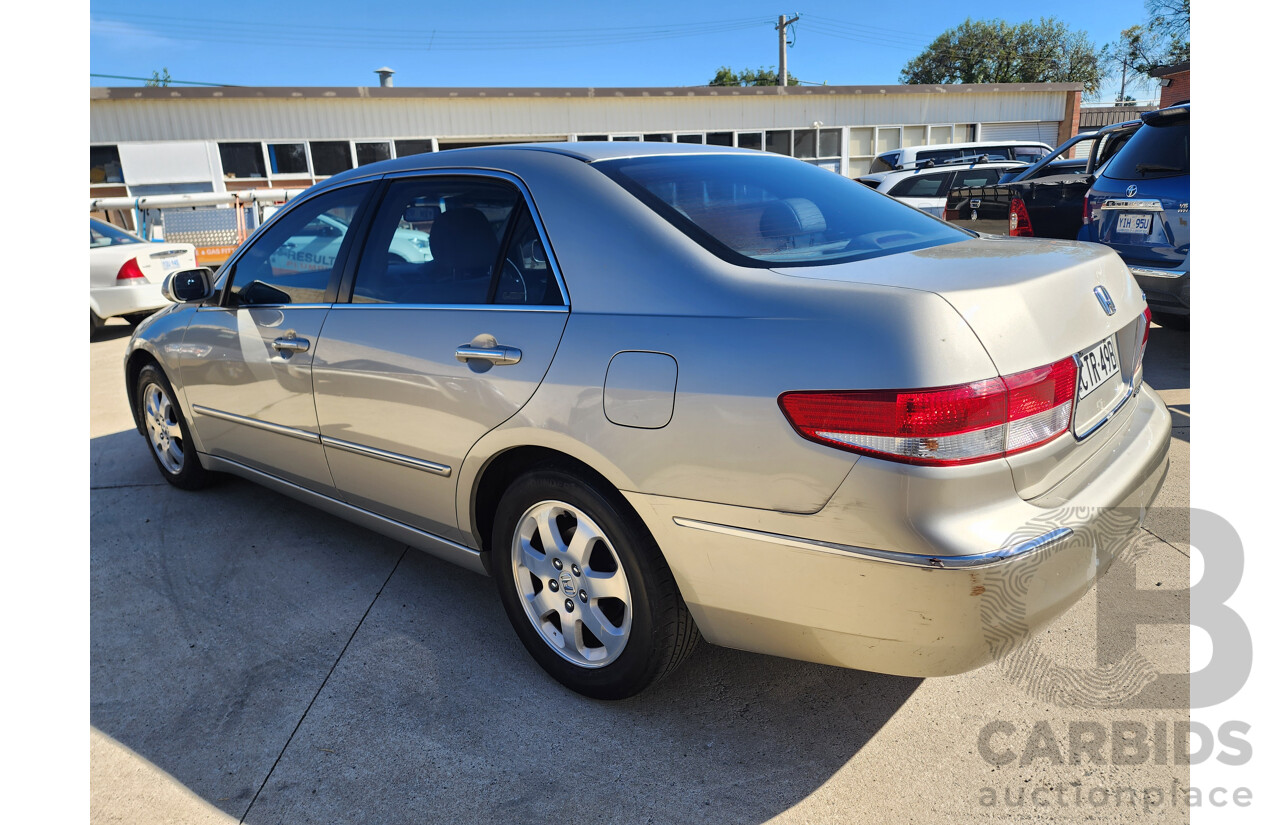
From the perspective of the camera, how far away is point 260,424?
11.2 ft

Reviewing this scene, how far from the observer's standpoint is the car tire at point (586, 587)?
2.14 m

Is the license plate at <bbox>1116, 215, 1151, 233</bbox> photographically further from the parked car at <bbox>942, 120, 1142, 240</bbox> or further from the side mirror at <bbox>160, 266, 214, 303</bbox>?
the side mirror at <bbox>160, 266, 214, 303</bbox>

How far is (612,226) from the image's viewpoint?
2221 millimetres

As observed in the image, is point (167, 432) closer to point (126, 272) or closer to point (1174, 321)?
point (126, 272)

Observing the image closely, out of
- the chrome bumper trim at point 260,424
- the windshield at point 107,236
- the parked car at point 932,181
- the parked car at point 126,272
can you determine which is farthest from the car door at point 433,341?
the parked car at point 932,181

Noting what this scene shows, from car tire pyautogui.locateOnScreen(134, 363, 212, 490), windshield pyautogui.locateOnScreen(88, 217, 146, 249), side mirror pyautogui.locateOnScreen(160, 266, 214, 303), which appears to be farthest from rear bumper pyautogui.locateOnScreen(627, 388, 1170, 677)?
windshield pyautogui.locateOnScreen(88, 217, 146, 249)

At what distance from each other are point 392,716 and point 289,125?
19962 millimetres

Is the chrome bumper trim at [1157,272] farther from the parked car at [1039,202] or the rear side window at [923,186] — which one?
the rear side window at [923,186]

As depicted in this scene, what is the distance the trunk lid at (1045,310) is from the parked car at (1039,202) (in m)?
4.81

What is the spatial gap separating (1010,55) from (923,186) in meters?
54.6

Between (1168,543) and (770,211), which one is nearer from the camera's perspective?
(770,211)

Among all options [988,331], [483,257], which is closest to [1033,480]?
[988,331]

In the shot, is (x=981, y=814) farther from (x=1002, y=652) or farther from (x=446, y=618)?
(x=446, y=618)

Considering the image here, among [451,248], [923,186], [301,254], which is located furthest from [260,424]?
[923,186]
